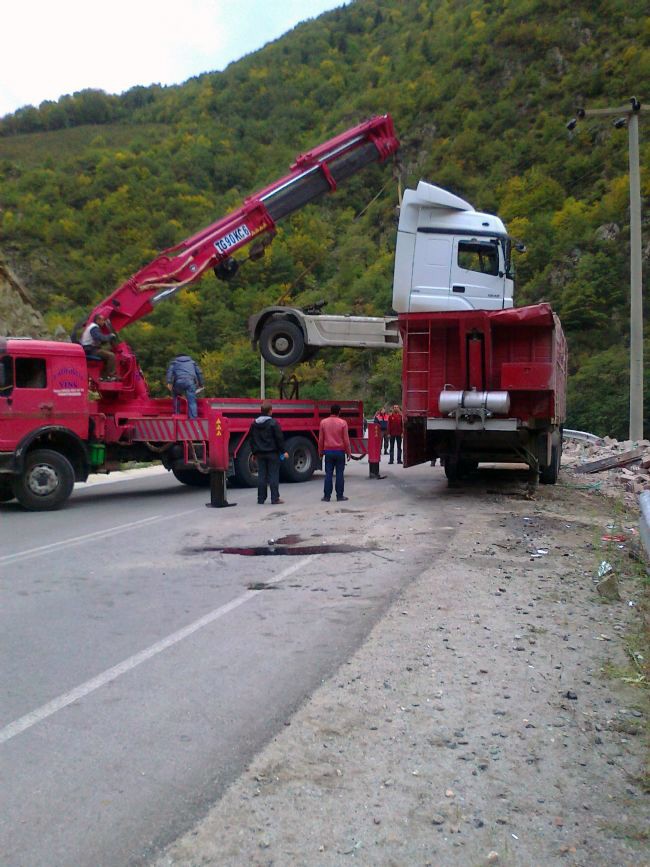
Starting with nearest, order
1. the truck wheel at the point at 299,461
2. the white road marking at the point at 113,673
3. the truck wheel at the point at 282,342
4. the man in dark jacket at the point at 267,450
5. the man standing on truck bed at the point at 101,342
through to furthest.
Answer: the white road marking at the point at 113,673 < the man in dark jacket at the point at 267,450 < the man standing on truck bed at the point at 101,342 < the truck wheel at the point at 282,342 < the truck wheel at the point at 299,461

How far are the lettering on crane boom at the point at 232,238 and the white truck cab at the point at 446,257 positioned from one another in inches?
158

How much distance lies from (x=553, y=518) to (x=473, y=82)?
68.9 meters

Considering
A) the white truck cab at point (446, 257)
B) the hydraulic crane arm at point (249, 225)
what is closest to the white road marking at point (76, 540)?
the hydraulic crane arm at point (249, 225)

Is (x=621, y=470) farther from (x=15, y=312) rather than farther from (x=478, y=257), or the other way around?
(x=15, y=312)

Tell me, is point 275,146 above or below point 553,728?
above

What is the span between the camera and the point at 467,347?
1252 cm

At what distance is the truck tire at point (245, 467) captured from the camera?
1624 centimetres

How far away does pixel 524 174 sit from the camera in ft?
194

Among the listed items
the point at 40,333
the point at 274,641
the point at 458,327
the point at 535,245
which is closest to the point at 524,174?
the point at 535,245

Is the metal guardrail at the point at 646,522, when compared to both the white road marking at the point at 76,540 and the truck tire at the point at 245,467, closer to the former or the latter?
the white road marking at the point at 76,540

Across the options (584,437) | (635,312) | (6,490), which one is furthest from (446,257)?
(584,437)

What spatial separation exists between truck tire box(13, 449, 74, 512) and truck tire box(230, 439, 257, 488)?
3655 mm

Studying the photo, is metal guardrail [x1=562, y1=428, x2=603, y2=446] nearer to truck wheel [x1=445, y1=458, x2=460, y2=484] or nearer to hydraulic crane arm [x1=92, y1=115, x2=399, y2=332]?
truck wheel [x1=445, y1=458, x2=460, y2=484]

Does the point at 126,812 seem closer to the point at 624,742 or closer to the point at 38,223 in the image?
the point at 624,742
